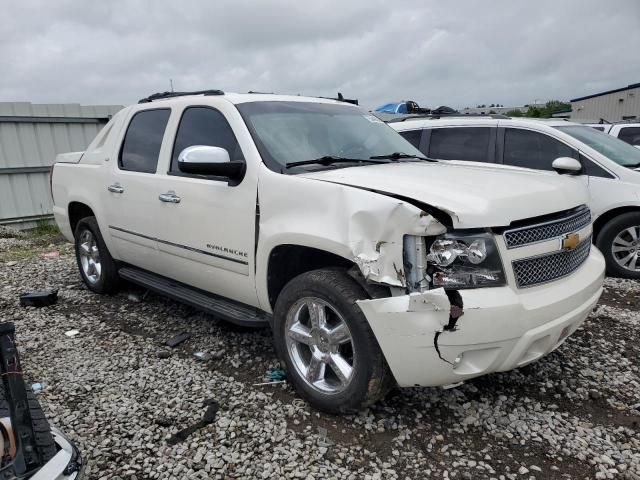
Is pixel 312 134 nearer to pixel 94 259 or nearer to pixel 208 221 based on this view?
pixel 208 221

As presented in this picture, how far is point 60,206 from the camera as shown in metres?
5.59

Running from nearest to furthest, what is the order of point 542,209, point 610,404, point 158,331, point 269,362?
1. point 542,209
2. point 610,404
3. point 269,362
4. point 158,331

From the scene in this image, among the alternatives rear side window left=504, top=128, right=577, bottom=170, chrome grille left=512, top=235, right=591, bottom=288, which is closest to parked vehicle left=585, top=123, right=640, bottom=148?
rear side window left=504, top=128, right=577, bottom=170

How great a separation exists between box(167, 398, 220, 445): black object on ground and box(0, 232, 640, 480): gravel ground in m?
0.01

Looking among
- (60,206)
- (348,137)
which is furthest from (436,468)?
(60,206)

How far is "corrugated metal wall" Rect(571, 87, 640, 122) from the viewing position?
28562mm

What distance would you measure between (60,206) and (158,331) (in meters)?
2.30

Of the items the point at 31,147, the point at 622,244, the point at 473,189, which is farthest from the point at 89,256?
the point at 31,147

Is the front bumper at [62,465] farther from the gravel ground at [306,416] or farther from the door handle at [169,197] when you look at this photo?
the door handle at [169,197]

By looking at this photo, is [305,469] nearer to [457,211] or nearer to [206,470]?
[206,470]

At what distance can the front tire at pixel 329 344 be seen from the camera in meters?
2.62

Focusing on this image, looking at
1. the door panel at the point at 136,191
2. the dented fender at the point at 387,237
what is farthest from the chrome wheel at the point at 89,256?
the dented fender at the point at 387,237

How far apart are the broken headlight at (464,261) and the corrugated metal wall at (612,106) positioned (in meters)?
29.2

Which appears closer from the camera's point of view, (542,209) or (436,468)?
(436,468)
